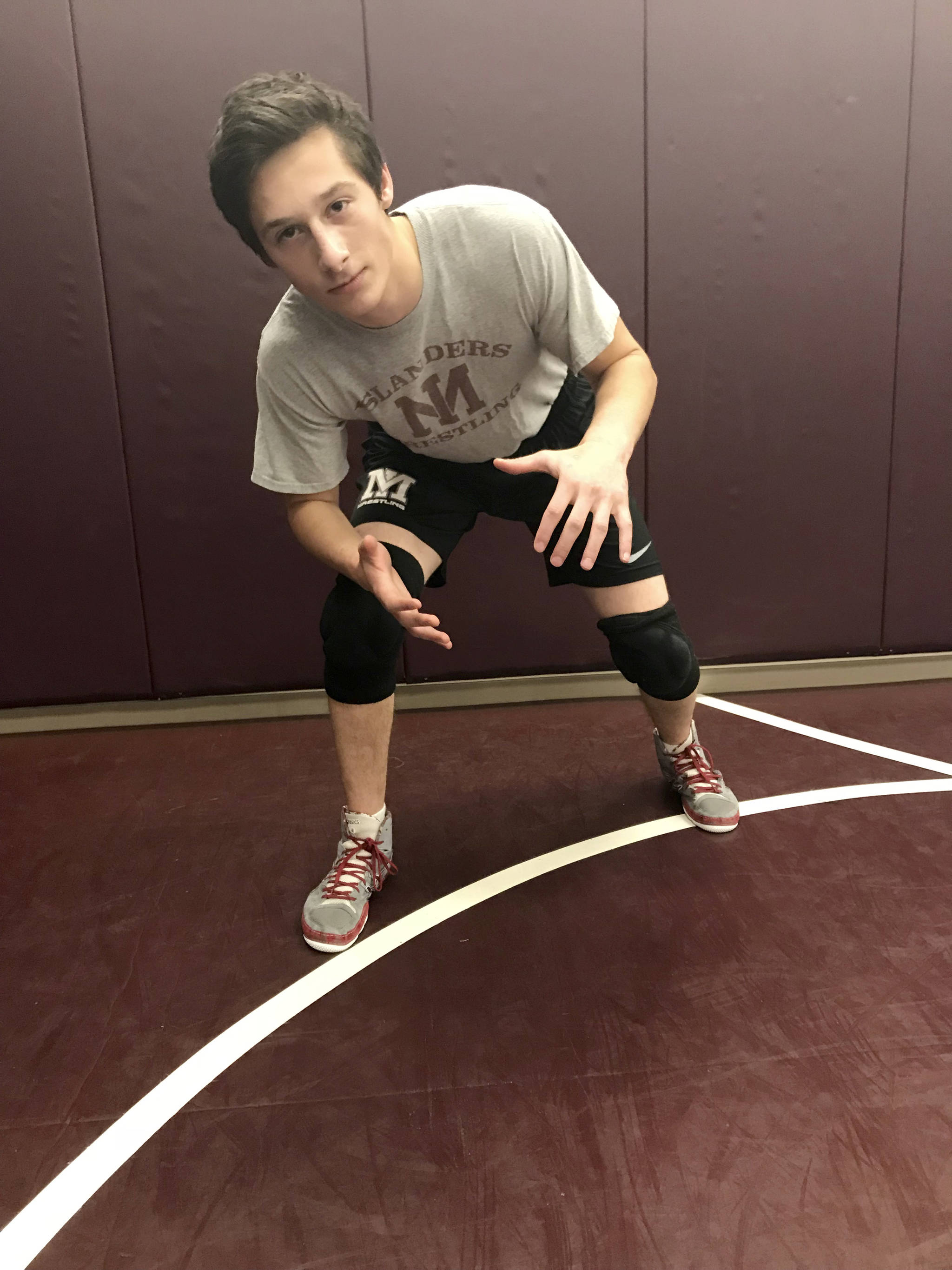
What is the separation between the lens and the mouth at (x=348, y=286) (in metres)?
1.38

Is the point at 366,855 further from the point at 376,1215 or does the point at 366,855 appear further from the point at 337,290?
the point at 337,290

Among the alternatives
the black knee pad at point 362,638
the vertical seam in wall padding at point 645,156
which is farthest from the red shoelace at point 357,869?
the vertical seam in wall padding at point 645,156

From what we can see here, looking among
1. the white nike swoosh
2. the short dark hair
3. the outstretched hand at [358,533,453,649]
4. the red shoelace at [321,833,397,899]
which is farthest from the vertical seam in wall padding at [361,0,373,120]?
the red shoelace at [321,833,397,899]

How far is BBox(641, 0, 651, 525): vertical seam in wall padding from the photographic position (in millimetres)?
2354

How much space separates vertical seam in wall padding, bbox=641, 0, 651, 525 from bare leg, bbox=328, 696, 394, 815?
0.94 metres

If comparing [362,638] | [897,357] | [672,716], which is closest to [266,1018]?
[362,638]

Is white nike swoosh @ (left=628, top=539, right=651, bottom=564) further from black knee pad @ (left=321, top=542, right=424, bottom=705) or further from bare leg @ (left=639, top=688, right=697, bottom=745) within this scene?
black knee pad @ (left=321, top=542, right=424, bottom=705)

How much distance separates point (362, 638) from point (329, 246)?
2.22 ft

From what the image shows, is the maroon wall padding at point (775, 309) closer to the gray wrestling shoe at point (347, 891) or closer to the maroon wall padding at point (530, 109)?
the maroon wall padding at point (530, 109)

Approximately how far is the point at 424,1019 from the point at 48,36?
2552mm

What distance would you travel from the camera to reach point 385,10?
2.29 m

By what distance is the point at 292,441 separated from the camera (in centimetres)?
162

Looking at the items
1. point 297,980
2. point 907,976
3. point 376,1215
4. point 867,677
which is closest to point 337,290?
point 297,980

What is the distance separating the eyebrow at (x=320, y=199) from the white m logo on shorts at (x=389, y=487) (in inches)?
21.3
